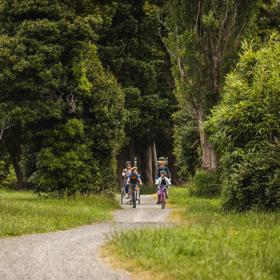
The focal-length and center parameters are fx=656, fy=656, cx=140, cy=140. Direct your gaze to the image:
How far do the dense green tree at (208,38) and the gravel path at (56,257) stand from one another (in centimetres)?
1464

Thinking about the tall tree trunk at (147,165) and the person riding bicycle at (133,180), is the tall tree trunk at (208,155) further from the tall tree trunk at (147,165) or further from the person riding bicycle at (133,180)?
the tall tree trunk at (147,165)

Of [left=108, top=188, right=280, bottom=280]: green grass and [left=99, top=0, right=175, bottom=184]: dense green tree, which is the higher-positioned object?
[left=99, top=0, right=175, bottom=184]: dense green tree

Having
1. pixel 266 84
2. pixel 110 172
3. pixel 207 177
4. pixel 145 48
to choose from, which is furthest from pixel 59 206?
pixel 145 48

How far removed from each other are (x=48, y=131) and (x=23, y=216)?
931 cm

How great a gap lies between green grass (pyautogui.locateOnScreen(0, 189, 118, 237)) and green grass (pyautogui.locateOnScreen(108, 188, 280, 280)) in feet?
13.8

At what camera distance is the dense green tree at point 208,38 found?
2986 cm

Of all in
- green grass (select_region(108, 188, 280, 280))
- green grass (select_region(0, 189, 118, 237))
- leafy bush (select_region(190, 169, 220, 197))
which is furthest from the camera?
leafy bush (select_region(190, 169, 220, 197))

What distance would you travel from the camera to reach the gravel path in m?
10.2

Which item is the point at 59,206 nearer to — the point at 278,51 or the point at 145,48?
the point at 278,51

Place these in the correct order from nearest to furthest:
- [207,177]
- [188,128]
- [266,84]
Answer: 1. [266,84]
2. [207,177]
3. [188,128]

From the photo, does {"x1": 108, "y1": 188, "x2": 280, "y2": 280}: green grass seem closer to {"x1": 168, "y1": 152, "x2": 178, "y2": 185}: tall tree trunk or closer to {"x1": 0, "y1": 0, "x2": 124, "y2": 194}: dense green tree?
{"x1": 0, "y1": 0, "x2": 124, "y2": 194}: dense green tree

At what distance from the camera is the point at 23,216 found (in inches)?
755

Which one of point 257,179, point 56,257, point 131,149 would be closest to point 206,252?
point 56,257

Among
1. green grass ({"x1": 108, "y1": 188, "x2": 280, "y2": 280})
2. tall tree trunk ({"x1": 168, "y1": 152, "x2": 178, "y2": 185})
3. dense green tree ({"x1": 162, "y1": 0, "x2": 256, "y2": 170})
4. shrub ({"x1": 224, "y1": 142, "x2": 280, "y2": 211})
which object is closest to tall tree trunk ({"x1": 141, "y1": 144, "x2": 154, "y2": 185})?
tall tree trunk ({"x1": 168, "y1": 152, "x2": 178, "y2": 185})
